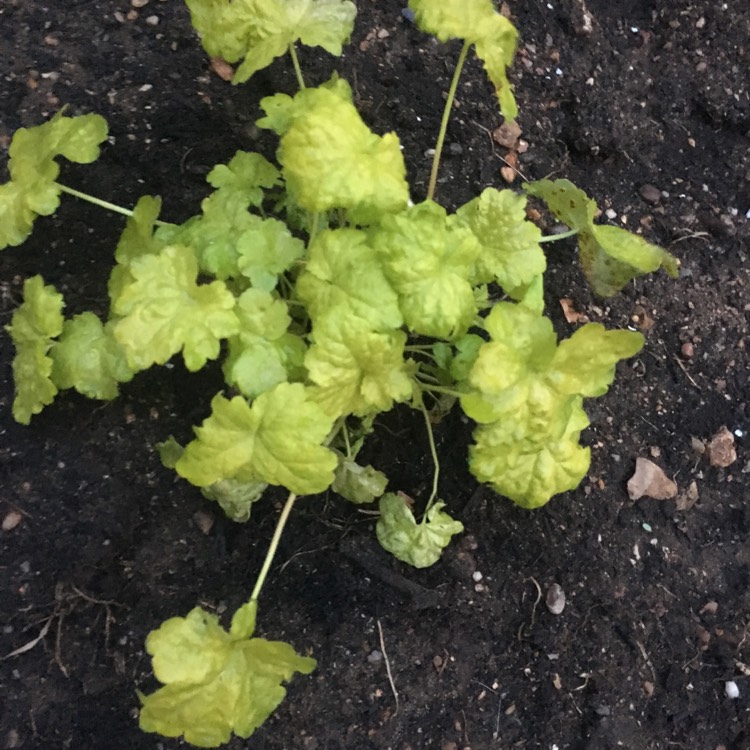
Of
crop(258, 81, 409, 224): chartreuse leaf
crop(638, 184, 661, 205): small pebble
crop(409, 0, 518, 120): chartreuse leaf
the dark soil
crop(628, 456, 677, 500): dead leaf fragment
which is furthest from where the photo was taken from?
crop(638, 184, 661, 205): small pebble

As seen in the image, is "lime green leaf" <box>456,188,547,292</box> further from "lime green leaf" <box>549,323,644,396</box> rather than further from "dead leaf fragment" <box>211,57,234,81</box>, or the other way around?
"dead leaf fragment" <box>211,57,234,81</box>

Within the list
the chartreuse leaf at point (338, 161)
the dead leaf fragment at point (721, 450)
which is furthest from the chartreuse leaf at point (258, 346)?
the dead leaf fragment at point (721, 450)

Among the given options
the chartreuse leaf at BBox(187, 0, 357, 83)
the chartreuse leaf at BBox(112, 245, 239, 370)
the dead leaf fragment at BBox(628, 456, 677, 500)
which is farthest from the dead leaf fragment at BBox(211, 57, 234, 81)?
the dead leaf fragment at BBox(628, 456, 677, 500)

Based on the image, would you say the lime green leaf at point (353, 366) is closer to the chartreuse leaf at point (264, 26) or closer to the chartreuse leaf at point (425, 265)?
the chartreuse leaf at point (425, 265)

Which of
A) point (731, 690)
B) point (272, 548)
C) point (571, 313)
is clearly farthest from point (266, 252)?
point (731, 690)

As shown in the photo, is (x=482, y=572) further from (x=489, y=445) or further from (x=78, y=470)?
(x=78, y=470)

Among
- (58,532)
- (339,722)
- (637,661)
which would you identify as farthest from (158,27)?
(637,661)
